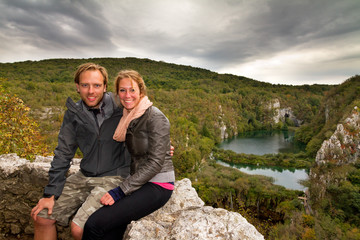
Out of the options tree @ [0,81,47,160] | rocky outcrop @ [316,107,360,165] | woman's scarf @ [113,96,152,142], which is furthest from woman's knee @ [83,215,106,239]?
rocky outcrop @ [316,107,360,165]

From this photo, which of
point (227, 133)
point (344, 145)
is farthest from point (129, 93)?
point (227, 133)

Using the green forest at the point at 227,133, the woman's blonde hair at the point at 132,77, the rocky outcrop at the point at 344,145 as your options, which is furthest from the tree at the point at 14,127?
the rocky outcrop at the point at 344,145

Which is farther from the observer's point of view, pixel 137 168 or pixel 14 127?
pixel 14 127

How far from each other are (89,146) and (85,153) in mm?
108

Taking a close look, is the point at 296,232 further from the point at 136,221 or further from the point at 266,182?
the point at 136,221

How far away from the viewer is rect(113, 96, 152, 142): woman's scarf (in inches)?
90.0

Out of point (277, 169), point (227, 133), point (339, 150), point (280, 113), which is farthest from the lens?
point (280, 113)

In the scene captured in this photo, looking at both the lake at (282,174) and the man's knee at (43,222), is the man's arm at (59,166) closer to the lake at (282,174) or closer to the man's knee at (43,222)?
the man's knee at (43,222)

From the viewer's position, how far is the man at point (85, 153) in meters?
2.41

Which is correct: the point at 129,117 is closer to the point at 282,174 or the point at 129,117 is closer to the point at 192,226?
the point at 192,226

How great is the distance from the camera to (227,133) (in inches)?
3501

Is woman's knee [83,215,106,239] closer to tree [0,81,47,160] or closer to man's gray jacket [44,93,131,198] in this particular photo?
man's gray jacket [44,93,131,198]

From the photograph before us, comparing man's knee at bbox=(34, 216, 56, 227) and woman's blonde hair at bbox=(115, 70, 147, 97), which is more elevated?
woman's blonde hair at bbox=(115, 70, 147, 97)

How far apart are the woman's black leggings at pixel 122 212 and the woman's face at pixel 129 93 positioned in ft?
2.96
